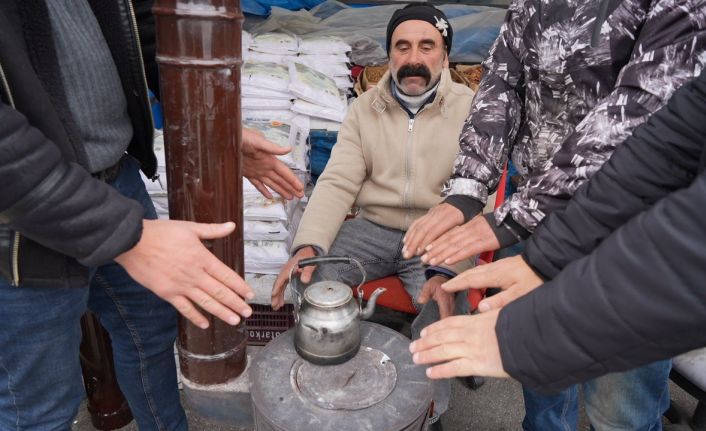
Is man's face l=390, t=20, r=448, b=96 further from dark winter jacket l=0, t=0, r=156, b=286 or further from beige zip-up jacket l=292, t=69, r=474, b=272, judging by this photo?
dark winter jacket l=0, t=0, r=156, b=286

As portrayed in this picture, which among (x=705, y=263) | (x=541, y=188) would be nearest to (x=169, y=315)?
(x=541, y=188)

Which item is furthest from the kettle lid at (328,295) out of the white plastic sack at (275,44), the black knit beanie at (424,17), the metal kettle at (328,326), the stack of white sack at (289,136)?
the white plastic sack at (275,44)

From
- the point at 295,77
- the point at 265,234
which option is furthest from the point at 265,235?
the point at 295,77

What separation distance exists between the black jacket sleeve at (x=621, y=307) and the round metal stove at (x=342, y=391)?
60 cm

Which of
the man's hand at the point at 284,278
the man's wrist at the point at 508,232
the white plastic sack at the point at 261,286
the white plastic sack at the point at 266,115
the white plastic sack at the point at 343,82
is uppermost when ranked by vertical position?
the man's wrist at the point at 508,232

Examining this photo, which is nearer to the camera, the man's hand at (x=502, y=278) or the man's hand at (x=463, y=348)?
the man's hand at (x=463, y=348)

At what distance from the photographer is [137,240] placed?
116 centimetres

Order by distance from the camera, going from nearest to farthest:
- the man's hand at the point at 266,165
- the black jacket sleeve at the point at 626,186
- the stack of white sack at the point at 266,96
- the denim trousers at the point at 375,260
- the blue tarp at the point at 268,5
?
the black jacket sleeve at the point at 626,186, the man's hand at the point at 266,165, the denim trousers at the point at 375,260, the stack of white sack at the point at 266,96, the blue tarp at the point at 268,5

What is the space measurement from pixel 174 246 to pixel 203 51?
0.48 m

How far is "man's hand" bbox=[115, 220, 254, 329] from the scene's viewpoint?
3.88ft

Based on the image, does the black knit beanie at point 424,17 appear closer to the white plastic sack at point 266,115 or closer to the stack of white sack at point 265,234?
the white plastic sack at point 266,115

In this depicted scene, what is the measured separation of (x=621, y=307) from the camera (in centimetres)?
89

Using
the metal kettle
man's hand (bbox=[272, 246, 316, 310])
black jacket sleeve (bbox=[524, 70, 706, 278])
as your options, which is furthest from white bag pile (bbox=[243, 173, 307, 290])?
black jacket sleeve (bbox=[524, 70, 706, 278])

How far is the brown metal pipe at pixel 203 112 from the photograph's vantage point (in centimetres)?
122
